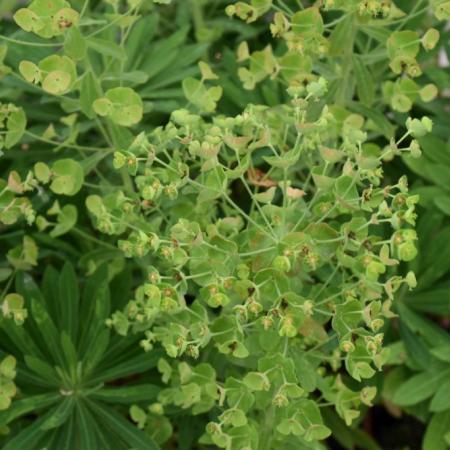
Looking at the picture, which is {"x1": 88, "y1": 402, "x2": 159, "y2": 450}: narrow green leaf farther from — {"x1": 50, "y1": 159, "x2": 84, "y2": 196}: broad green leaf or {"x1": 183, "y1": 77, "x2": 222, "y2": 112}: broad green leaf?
{"x1": 183, "y1": 77, "x2": 222, "y2": 112}: broad green leaf

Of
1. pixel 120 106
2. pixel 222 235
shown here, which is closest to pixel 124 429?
pixel 222 235

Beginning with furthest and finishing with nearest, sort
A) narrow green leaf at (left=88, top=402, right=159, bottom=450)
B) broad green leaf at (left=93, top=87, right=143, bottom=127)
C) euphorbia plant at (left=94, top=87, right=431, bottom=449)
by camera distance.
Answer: narrow green leaf at (left=88, top=402, right=159, bottom=450) → broad green leaf at (left=93, top=87, right=143, bottom=127) → euphorbia plant at (left=94, top=87, right=431, bottom=449)

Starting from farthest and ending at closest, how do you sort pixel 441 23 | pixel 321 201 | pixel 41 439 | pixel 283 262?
pixel 441 23
pixel 41 439
pixel 321 201
pixel 283 262

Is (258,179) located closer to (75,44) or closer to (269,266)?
(269,266)

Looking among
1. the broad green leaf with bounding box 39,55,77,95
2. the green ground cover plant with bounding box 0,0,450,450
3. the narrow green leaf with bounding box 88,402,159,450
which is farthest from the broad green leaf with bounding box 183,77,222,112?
the narrow green leaf with bounding box 88,402,159,450

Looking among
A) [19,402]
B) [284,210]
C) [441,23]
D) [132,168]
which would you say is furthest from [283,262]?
[441,23]

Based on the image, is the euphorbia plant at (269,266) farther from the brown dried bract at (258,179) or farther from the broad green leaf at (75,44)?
the broad green leaf at (75,44)

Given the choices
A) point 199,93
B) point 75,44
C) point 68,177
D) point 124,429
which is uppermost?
point 75,44

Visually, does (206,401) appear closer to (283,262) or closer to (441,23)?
(283,262)
